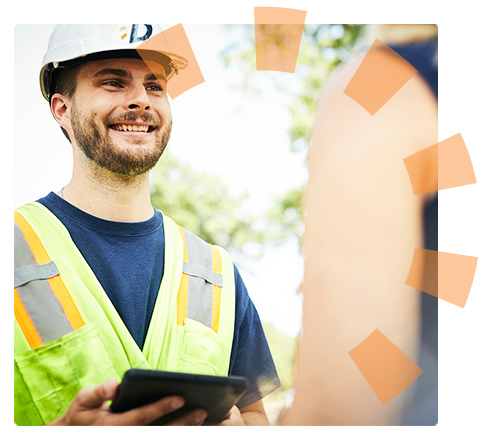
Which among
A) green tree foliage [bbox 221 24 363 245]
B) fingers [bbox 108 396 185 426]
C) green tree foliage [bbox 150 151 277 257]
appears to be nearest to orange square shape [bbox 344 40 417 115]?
green tree foliage [bbox 221 24 363 245]

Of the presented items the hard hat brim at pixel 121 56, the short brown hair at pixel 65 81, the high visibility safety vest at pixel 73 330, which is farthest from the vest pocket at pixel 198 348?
the hard hat brim at pixel 121 56

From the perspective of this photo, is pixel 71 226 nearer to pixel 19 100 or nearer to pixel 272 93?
pixel 19 100

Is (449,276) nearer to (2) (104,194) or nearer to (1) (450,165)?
(1) (450,165)

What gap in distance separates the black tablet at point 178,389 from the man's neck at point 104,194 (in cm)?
57

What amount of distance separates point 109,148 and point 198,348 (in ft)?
2.35

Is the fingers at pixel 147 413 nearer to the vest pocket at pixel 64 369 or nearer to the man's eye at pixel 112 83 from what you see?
the vest pocket at pixel 64 369

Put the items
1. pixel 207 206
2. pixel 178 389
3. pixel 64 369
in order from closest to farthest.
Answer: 1. pixel 178 389
2. pixel 64 369
3. pixel 207 206

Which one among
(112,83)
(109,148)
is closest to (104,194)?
(109,148)

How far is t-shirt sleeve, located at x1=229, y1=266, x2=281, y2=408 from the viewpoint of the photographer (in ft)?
6.04

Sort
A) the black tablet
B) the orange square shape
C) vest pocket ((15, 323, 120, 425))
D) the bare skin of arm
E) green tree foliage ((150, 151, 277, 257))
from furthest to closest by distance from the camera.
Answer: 1. green tree foliage ((150, 151, 277, 257))
2. the orange square shape
3. vest pocket ((15, 323, 120, 425))
4. the black tablet
5. the bare skin of arm

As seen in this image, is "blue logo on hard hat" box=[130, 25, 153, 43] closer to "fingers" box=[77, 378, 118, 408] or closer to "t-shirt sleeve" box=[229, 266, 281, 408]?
"t-shirt sleeve" box=[229, 266, 281, 408]

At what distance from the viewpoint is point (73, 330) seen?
5.45 feet

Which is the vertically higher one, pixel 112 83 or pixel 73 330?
pixel 112 83

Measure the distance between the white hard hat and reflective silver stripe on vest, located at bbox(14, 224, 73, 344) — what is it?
55 cm
